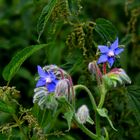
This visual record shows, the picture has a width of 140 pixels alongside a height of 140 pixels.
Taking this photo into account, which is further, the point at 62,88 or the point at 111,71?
the point at 111,71

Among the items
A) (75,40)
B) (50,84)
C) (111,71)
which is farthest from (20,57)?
(75,40)

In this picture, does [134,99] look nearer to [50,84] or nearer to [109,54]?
[109,54]

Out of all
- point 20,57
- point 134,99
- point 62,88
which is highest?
point 20,57

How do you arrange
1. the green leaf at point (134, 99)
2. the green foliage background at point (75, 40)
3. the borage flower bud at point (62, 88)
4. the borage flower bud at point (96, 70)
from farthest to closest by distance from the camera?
the green foliage background at point (75, 40), the green leaf at point (134, 99), the borage flower bud at point (96, 70), the borage flower bud at point (62, 88)

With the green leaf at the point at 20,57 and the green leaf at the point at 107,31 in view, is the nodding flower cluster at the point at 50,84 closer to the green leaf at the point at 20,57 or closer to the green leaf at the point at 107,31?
the green leaf at the point at 20,57

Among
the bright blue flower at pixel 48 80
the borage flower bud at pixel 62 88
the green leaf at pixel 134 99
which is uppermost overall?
the bright blue flower at pixel 48 80

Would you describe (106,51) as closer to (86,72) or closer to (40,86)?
(40,86)

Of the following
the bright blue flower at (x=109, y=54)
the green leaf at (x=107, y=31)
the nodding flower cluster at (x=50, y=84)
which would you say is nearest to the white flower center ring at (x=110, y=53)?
the bright blue flower at (x=109, y=54)
